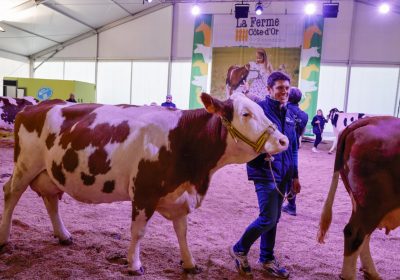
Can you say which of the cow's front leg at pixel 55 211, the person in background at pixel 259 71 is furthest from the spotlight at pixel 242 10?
the cow's front leg at pixel 55 211

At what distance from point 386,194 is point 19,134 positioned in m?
2.90

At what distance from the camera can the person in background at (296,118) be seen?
3688 mm

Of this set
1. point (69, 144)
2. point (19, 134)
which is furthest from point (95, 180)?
point (19, 134)

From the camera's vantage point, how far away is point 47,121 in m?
2.90

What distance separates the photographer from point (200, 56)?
17094 mm

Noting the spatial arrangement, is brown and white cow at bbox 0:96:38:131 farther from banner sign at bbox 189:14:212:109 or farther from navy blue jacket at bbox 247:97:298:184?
navy blue jacket at bbox 247:97:298:184

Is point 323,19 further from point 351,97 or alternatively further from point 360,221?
point 360,221

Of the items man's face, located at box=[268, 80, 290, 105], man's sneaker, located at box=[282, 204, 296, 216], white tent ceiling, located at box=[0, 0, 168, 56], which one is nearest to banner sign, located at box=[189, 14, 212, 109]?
white tent ceiling, located at box=[0, 0, 168, 56]

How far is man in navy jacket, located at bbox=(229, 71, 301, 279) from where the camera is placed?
8.72 feet

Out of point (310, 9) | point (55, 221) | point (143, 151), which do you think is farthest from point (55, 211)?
point (310, 9)

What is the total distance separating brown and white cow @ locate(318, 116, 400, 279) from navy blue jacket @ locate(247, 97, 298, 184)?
421 mm

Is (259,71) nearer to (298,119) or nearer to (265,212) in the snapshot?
(298,119)

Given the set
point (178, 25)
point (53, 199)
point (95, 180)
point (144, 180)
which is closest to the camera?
point (144, 180)

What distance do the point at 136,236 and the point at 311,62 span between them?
14890mm
